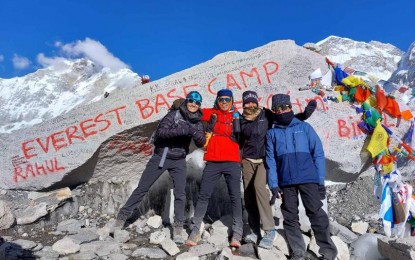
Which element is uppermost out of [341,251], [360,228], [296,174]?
[296,174]

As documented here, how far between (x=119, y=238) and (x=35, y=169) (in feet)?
10.1

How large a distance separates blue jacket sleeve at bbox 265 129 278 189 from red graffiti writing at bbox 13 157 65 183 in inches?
180

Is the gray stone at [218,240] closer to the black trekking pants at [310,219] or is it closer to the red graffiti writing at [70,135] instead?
the black trekking pants at [310,219]

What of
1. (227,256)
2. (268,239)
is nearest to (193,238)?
(227,256)

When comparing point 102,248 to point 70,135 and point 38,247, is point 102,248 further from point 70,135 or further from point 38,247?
point 70,135

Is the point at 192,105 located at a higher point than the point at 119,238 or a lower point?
higher

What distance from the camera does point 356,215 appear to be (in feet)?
26.9

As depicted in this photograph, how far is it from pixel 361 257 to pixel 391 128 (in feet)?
9.62

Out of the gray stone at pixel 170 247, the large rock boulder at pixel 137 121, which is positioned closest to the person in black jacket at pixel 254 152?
the gray stone at pixel 170 247

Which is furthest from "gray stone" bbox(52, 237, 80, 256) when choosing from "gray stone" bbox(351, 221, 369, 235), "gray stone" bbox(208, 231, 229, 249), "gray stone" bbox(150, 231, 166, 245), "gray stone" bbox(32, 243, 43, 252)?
"gray stone" bbox(351, 221, 369, 235)

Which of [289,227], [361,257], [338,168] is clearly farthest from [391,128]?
[289,227]

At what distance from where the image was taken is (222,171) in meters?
5.18

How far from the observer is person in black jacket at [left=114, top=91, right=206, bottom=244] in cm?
534

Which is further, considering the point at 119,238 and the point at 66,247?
the point at 119,238
